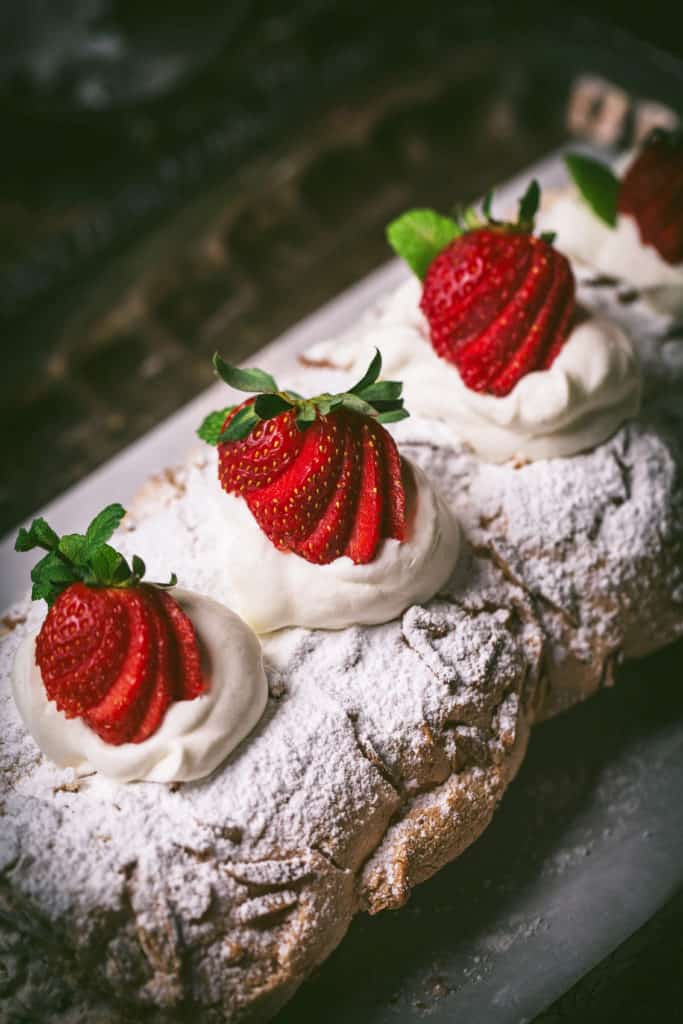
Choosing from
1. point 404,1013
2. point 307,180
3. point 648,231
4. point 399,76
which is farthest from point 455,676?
point 399,76

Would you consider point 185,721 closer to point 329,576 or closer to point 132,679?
point 132,679

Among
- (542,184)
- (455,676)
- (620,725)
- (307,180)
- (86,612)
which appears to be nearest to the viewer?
(86,612)

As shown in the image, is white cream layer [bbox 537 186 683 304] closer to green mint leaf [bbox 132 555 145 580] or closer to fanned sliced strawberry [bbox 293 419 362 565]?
fanned sliced strawberry [bbox 293 419 362 565]

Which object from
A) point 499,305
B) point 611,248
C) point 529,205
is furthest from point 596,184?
point 499,305

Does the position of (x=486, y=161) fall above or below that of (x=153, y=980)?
below

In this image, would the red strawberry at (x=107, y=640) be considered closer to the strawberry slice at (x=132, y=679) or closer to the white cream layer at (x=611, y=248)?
the strawberry slice at (x=132, y=679)

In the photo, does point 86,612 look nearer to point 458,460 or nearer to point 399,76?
point 458,460

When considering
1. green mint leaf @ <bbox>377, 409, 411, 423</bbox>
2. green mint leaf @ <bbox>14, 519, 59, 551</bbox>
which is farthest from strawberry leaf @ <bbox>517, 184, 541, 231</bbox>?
green mint leaf @ <bbox>14, 519, 59, 551</bbox>

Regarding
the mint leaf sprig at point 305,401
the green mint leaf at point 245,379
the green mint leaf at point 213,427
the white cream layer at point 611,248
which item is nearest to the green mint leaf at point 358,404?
the mint leaf sprig at point 305,401
